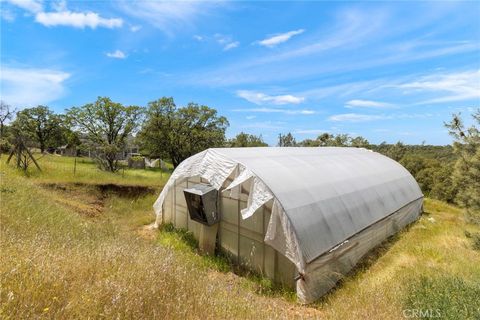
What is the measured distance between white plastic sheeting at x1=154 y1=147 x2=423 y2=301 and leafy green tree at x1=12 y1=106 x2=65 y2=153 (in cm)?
4610

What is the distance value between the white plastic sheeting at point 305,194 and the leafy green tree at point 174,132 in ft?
68.4

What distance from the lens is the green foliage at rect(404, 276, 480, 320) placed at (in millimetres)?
3734

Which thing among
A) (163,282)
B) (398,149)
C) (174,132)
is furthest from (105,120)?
(398,149)

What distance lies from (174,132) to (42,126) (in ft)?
98.3

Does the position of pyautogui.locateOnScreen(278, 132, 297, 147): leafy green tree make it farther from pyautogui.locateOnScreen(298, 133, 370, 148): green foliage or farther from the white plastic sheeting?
the white plastic sheeting

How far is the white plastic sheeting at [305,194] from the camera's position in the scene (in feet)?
22.7

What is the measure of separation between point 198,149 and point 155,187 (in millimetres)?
15518

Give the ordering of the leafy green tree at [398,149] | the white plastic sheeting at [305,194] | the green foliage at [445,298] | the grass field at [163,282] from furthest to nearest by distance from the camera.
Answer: the leafy green tree at [398,149]
the white plastic sheeting at [305,194]
the green foliage at [445,298]
the grass field at [163,282]

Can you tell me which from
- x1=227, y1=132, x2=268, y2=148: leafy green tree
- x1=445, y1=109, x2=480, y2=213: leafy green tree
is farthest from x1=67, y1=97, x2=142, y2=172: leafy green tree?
x1=445, y1=109, x2=480, y2=213: leafy green tree

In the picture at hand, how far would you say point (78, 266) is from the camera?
3377mm

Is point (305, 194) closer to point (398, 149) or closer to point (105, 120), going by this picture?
point (105, 120)

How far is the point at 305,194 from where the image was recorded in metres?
7.91

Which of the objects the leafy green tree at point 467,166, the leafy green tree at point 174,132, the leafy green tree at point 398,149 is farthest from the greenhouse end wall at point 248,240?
the leafy green tree at point 398,149

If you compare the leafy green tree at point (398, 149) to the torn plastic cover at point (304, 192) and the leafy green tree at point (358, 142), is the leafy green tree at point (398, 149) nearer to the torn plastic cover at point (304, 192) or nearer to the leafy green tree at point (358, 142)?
the leafy green tree at point (358, 142)
